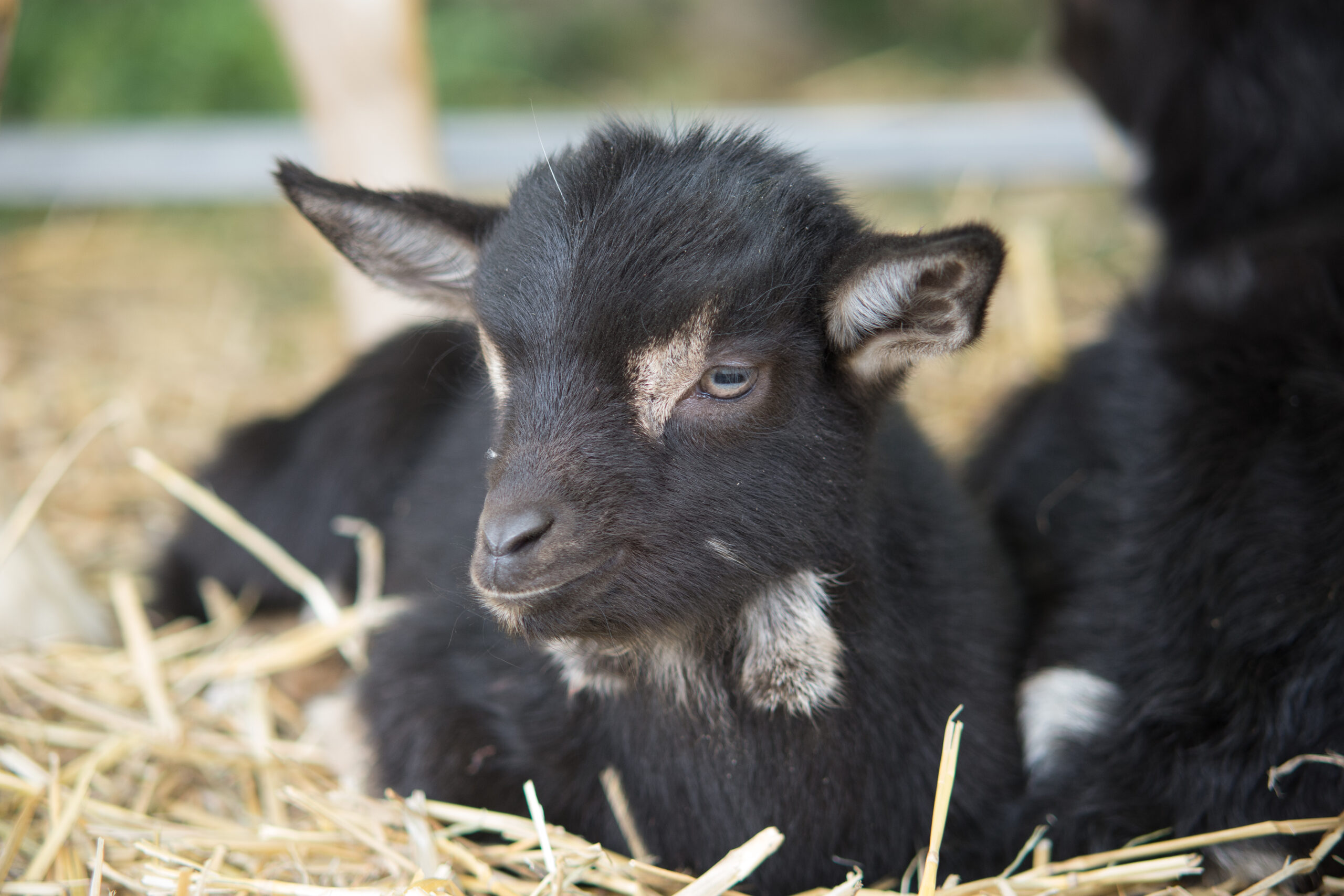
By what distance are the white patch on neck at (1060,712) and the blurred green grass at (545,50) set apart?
6226mm

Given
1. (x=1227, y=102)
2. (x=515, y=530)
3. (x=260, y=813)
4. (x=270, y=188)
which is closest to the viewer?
(x=515, y=530)

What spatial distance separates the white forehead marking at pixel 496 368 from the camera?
2.41 metres

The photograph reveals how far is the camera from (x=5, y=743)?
3.03m

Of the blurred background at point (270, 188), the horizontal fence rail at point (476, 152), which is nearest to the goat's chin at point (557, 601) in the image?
the blurred background at point (270, 188)

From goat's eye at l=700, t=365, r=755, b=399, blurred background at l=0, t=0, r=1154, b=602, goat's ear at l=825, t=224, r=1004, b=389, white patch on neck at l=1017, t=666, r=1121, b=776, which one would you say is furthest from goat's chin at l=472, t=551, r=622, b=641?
blurred background at l=0, t=0, r=1154, b=602

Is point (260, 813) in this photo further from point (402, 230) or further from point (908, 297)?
point (908, 297)

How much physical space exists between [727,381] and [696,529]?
0.94 ft

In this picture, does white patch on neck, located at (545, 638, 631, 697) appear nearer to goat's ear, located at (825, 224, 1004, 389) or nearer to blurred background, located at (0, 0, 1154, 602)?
goat's ear, located at (825, 224, 1004, 389)

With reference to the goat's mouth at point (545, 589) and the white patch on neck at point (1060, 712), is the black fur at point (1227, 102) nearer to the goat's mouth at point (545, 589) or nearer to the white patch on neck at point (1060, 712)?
the white patch on neck at point (1060, 712)

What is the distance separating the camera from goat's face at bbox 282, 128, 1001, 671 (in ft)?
7.02

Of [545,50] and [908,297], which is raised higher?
[545,50]

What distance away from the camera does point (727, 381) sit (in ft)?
7.32

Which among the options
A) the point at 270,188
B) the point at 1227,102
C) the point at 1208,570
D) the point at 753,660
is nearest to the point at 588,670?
the point at 753,660

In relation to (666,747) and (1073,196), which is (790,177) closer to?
(666,747)
